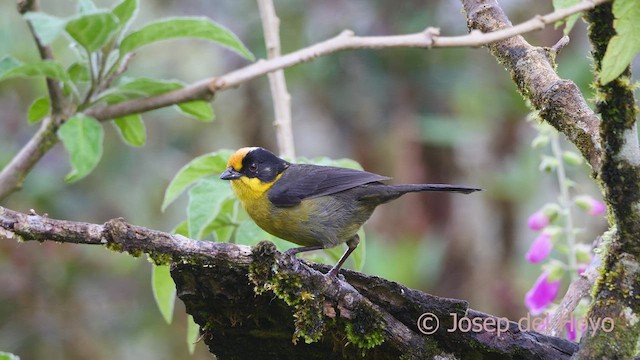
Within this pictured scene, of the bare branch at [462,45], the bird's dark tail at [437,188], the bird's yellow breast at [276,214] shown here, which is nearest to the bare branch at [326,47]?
the bare branch at [462,45]

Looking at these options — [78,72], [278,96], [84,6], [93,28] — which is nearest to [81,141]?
[78,72]

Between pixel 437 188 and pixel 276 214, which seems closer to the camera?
pixel 437 188

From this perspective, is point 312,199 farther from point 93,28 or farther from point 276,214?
point 93,28

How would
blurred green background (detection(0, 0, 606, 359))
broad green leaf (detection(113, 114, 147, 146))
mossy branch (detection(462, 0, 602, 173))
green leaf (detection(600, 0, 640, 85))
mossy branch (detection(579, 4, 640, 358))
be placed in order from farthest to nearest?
blurred green background (detection(0, 0, 606, 359)) < broad green leaf (detection(113, 114, 147, 146)) < mossy branch (detection(462, 0, 602, 173)) < mossy branch (detection(579, 4, 640, 358)) < green leaf (detection(600, 0, 640, 85))

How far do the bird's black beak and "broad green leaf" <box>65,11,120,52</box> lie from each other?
74 centimetres

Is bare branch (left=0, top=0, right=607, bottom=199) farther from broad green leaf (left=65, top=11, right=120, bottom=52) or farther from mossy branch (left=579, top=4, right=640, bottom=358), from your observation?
broad green leaf (left=65, top=11, right=120, bottom=52)

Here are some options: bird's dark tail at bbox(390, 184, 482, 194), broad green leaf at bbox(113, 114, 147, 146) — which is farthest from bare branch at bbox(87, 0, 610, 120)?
bird's dark tail at bbox(390, 184, 482, 194)

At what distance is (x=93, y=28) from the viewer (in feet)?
8.63

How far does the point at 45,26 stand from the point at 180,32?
0.52 metres

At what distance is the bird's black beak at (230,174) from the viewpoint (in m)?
3.23

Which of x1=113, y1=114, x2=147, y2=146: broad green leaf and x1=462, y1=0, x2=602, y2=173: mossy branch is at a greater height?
x1=462, y1=0, x2=602, y2=173: mossy branch

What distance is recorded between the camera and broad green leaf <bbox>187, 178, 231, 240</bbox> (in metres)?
2.65

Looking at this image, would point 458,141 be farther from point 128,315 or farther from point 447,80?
point 128,315

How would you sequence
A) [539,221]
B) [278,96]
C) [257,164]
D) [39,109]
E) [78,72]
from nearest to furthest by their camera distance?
1. [78,72]
2. [39,109]
3. [539,221]
4. [278,96]
5. [257,164]
